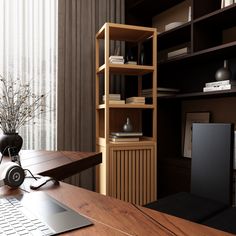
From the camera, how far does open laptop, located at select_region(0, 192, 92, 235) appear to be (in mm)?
616

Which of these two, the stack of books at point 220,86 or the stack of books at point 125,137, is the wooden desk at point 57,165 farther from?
the stack of books at point 220,86

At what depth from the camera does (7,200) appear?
0.80 metres

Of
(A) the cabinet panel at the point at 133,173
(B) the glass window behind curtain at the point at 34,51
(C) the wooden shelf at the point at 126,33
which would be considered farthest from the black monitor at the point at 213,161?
(B) the glass window behind curtain at the point at 34,51

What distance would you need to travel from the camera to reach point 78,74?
9.62 feet

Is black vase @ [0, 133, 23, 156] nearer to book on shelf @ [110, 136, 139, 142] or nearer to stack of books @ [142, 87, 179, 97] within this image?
book on shelf @ [110, 136, 139, 142]

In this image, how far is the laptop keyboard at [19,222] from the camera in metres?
0.58

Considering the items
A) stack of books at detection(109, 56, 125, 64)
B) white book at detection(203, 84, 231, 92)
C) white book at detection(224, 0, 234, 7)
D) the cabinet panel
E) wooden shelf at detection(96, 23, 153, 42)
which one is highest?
white book at detection(224, 0, 234, 7)

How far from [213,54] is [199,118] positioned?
66 centimetres

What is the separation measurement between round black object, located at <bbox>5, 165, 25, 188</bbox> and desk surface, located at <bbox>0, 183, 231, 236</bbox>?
0.14 meters

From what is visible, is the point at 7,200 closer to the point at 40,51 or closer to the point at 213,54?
the point at 213,54

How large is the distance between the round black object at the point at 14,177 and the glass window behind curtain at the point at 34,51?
184 cm

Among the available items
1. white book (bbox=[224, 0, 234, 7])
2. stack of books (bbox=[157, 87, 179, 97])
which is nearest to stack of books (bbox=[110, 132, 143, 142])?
stack of books (bbox=[157, 87, 179, 97])

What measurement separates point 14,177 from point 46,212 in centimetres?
31

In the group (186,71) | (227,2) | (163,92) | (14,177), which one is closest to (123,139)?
(163,92)
